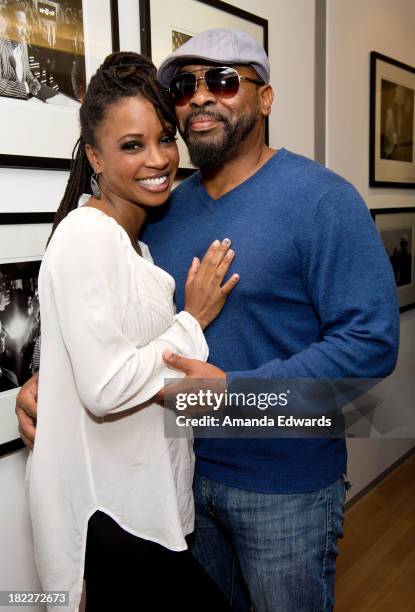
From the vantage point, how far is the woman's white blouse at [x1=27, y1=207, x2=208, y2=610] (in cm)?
101

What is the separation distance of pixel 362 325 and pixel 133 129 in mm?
594

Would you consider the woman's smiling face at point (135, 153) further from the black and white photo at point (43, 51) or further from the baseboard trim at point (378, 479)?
the baseboard trim at point (378, 479)

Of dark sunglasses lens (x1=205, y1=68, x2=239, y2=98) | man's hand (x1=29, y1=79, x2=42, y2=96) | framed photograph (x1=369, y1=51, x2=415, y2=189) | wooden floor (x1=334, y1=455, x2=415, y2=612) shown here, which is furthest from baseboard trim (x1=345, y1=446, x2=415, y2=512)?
man's hand (x1=29, y1=79, x2=42, y2=96)

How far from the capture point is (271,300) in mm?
1252

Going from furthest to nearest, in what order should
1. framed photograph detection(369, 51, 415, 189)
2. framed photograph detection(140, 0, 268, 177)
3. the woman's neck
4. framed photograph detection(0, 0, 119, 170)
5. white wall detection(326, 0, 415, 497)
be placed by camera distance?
framed photograph detection(369, 51, 415, 189) < white wall detection(326, 0, 415, 497) < framed photograph detection(140, 0, 268, 177) < framed photograph detection(0, 0, 119, 170) < the woman's neck

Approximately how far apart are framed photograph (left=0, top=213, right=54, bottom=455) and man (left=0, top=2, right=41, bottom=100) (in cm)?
29

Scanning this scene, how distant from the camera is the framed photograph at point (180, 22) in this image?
5.45ft

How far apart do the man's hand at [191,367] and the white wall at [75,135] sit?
593mm

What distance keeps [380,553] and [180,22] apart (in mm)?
2254

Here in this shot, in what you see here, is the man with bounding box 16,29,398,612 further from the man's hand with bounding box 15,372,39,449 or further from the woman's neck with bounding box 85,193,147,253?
the woman's neck with bounding box 85,193,147,253

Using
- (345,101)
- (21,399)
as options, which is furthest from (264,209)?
(345,101)

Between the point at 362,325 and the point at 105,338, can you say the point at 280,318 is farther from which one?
the point at 105,338

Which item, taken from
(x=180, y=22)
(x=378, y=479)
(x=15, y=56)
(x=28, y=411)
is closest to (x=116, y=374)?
(x=28, y=411)

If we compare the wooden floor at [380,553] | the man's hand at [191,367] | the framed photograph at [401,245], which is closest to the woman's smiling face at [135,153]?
the man's hand at [191,367]
